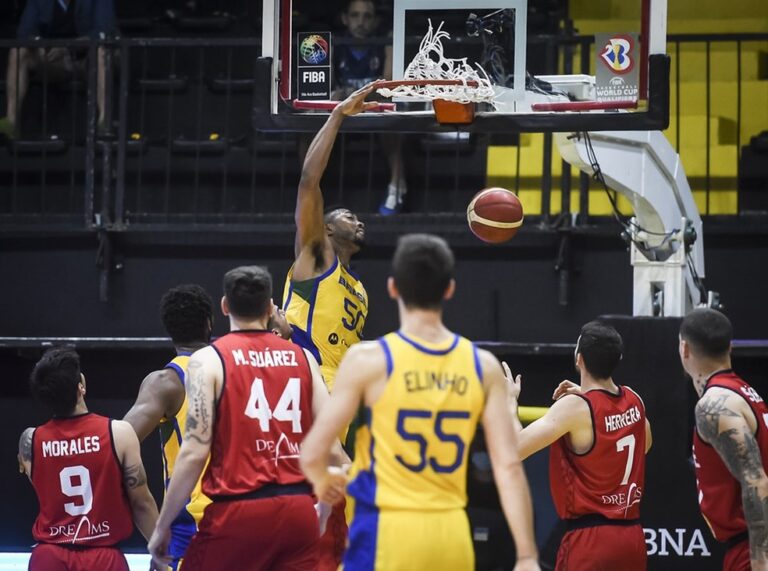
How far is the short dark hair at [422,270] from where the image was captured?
414 centimetres

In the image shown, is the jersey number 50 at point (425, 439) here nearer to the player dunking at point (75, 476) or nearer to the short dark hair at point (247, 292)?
the short dark hair at point (247, 292)

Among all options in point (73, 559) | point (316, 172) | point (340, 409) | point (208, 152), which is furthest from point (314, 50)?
point (208, 152)

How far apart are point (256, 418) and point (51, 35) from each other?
24.4ft

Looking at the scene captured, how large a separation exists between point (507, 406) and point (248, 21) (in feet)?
28.8

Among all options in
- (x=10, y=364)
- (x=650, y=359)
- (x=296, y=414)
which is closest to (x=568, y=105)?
(x=650, y=359)

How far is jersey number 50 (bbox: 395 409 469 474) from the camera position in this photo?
4.11 meters

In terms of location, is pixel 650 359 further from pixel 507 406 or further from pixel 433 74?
pixel 507 406

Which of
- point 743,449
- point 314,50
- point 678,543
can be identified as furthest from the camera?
point 678,543

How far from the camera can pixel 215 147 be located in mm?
10930

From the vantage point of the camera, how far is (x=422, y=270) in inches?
163

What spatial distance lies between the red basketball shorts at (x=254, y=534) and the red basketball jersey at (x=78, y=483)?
0.65 metres

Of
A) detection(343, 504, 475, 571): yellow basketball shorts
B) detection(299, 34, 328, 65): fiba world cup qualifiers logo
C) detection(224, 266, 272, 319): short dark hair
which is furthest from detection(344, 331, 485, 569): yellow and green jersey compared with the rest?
detection(299, 34, 328, 65): fiba world cup qualifiers logo

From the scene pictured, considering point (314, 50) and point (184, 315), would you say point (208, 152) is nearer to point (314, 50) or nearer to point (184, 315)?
point (314, 50)

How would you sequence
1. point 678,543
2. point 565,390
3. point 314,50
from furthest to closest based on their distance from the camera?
point 678,543 < point 314,50 < point 565,390
